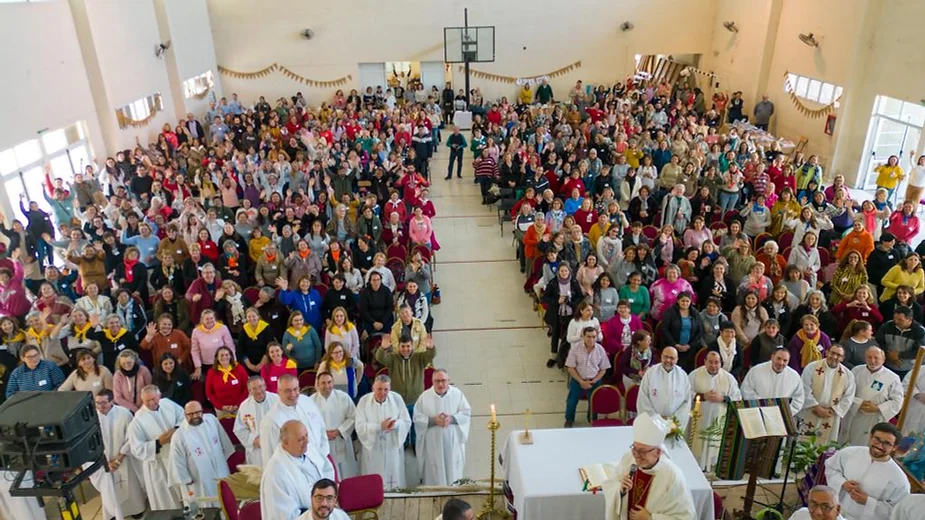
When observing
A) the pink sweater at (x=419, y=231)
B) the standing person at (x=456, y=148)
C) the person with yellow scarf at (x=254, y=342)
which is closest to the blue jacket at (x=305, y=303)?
the person with yellow scarf at (x=254, y=342)

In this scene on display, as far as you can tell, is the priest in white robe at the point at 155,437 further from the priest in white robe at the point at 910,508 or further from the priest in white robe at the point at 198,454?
the priest in white robe at the point at 910,508

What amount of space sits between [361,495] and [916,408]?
208 inches

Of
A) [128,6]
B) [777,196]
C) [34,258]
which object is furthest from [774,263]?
[128,6]

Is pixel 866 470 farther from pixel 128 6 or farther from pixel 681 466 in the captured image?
pixel 128 6

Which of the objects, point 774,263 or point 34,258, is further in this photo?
point 34,258

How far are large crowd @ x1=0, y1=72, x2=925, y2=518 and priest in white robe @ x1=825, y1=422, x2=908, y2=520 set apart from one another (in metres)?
1.38

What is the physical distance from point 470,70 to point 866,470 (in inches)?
825

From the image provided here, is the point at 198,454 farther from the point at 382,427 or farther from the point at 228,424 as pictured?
the point at 382,427

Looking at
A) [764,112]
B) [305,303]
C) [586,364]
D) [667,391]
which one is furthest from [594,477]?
[764,112]

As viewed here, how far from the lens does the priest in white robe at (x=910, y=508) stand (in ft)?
13.1

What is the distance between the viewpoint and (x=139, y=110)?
Result: 16688 millimetres

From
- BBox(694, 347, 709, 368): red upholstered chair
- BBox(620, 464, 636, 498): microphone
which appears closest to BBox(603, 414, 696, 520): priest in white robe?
BBox(620, 464, 636, 498): microphone

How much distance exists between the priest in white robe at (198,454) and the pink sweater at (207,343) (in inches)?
49.8

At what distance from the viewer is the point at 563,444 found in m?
4.83
